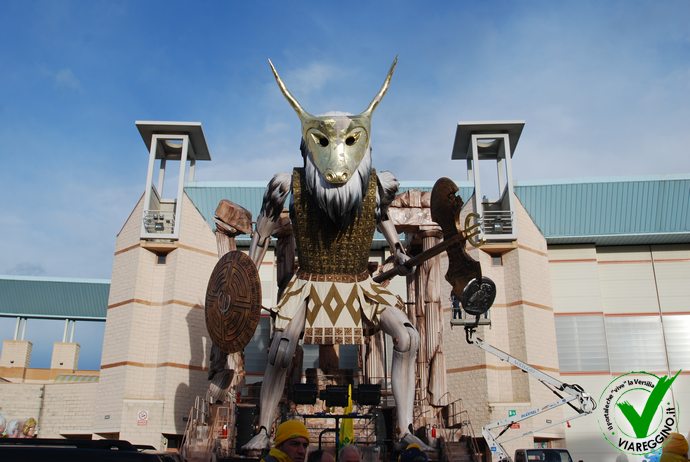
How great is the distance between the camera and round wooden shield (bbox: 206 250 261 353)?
24.6ft

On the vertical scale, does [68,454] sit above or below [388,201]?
below

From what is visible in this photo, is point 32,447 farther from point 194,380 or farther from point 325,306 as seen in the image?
point 194,380

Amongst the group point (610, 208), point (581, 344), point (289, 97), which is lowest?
point (581, 344)

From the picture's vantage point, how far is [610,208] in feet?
62.5

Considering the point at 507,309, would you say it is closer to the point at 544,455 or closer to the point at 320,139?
the point at 544,455

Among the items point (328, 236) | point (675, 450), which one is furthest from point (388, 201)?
point (675, 450)

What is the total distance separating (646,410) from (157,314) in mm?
14685

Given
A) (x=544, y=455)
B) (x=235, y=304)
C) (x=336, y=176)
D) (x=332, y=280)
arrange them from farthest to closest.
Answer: (x=544, y=455) → (x=332, y=280) → (x=336, y=176) → (x=235, y=304)

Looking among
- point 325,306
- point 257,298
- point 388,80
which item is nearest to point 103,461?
point 257,298

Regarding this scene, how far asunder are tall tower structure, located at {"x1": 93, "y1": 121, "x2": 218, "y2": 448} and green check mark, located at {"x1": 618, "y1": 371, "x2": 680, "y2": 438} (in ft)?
40.8

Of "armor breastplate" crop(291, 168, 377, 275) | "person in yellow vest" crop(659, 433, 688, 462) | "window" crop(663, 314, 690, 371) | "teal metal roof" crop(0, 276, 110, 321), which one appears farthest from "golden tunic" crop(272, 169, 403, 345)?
"teal metal roof" crop(0, 276, 110, 321)

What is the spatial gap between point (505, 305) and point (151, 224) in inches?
415

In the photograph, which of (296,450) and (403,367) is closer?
(296,450)

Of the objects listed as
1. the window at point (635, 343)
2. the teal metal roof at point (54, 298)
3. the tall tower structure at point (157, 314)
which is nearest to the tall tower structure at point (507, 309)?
the window at point (635, 343)
